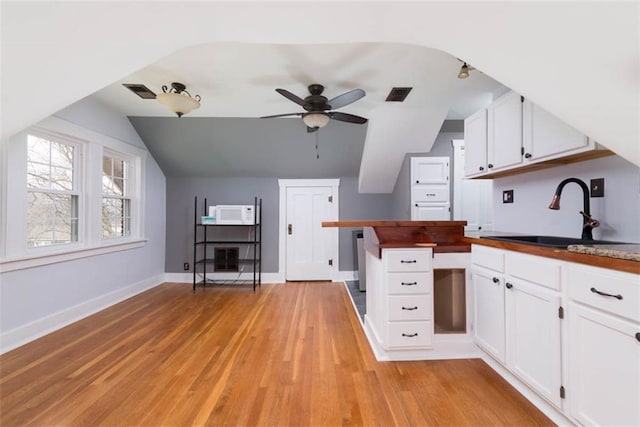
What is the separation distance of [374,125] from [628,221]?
2.55 metres

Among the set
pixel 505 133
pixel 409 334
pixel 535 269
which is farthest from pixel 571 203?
pixel 409 334

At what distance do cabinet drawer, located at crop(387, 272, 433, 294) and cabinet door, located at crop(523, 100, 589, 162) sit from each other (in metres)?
1.11

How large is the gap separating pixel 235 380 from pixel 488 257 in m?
1.93

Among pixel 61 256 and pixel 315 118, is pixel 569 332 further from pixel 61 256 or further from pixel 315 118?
pixel 61 256

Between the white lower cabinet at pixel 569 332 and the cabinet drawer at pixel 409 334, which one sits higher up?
the white lower cabinet at pixel 569 332

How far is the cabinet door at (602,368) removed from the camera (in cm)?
102

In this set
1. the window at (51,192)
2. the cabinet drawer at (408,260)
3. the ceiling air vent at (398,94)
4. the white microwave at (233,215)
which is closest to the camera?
the cabinet drawer at (408,260)

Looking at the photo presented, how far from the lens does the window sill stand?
225cm

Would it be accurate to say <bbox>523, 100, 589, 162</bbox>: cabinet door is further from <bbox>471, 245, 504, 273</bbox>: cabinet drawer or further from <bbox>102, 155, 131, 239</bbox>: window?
<bbox>102, 155, 131, 239</bbox>: window

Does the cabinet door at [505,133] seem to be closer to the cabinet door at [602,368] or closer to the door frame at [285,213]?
the cabinet door at [602,368]

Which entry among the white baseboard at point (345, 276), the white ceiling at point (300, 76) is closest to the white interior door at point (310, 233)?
the white baseboard at point (345, 276)

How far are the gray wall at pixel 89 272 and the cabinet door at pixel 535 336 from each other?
3.80 metres

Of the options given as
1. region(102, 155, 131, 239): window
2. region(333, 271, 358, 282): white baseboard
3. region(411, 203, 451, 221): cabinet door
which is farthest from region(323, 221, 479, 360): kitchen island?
region(102, 155, 131, 239): window

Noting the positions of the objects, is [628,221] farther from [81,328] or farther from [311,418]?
[81,328]
